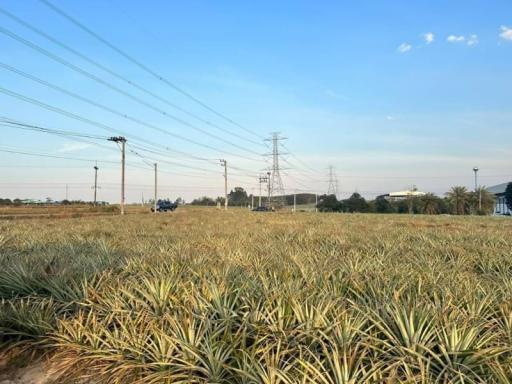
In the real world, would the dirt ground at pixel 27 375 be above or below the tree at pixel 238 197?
below

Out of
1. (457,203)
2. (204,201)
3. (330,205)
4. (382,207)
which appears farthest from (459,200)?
(204,201)

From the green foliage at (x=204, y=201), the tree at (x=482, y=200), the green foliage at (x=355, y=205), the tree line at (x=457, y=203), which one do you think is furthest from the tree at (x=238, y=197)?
the tree at (x=482, y=200)

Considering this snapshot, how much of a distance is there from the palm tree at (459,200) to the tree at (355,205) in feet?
54.9

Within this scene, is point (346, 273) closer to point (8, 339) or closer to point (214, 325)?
point (214, 325)

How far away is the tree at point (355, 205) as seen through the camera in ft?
326

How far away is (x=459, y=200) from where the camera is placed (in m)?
91.2

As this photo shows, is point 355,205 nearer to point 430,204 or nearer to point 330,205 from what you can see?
point 330,205

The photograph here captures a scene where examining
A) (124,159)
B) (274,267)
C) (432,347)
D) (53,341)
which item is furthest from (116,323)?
(124,159)

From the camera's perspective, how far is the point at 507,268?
7445 mm

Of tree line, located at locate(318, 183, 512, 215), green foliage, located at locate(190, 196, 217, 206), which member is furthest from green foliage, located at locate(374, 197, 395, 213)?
green foliage, located at locate(190, 196, 217, 206)

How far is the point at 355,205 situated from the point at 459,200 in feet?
68.7

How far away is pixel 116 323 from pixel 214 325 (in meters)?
1.29

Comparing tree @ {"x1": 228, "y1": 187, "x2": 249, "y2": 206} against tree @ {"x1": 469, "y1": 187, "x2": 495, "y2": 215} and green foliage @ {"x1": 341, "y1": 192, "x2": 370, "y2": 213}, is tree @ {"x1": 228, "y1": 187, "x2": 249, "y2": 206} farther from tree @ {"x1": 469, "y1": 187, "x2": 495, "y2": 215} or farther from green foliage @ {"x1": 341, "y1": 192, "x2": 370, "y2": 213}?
tree @ {"x1": 469, "y1": 187, "x2": 495, "y2": 215}

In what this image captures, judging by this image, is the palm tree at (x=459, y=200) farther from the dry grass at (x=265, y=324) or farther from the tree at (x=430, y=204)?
the dry grass at (x=265, y=324)
